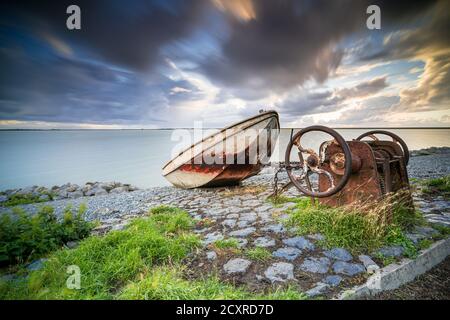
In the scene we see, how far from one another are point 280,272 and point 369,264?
101 cm

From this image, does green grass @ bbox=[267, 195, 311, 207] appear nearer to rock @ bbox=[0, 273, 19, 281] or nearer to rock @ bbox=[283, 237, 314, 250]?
rock @ bbox=[283, 237, 314, 250]

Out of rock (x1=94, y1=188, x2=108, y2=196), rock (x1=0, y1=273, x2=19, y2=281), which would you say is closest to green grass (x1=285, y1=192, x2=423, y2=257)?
rock (x1=0, y1=273, x2=19, y2=281)

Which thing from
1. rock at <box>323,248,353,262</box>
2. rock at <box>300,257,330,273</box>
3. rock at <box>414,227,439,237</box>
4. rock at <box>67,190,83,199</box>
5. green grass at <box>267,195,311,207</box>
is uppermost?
green grass at <box>267,195,311,207</box>

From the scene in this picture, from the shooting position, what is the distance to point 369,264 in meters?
2.63

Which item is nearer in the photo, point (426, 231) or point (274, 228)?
point (426, 231)

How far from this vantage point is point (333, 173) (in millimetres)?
3756

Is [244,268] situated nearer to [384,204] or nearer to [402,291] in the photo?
[402,291]

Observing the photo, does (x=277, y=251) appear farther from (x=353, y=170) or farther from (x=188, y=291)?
(x=353, y=170)

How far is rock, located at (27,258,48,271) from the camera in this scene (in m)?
2.82

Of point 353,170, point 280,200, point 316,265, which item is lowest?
point 316,265

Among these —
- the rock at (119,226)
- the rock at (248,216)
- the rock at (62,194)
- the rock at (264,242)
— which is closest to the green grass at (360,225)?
the rock at (264,242)

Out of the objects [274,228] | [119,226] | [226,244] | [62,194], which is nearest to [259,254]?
[226,244]

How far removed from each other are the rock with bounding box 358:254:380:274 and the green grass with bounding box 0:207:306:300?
921mm
